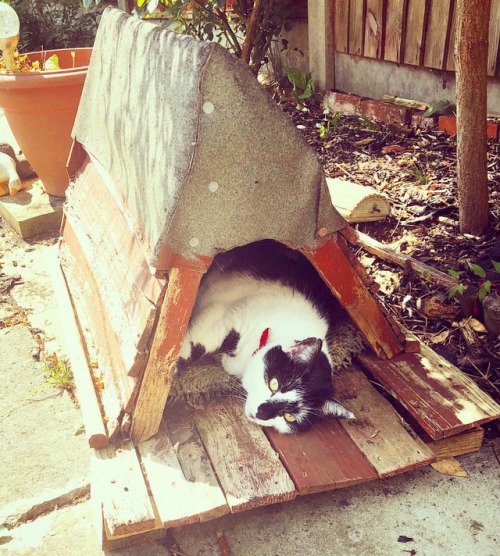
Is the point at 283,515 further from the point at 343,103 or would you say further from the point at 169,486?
the point at 343,103

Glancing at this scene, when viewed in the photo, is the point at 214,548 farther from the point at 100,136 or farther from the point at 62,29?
the point at 62,29

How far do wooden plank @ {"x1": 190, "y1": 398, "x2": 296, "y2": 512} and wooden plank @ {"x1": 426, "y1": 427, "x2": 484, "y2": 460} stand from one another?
56 centimetres

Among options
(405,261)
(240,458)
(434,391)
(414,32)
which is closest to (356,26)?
(414,32)

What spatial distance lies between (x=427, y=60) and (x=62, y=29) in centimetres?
505

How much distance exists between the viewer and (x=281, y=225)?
6.17ft

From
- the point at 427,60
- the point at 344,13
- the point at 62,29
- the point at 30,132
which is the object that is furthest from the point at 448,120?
the point at 62,29

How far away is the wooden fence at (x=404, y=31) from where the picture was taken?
3.92m

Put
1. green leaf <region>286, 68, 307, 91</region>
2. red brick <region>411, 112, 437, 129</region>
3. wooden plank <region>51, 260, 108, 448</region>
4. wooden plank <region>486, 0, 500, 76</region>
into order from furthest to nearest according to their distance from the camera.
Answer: green leaf <region>286, 68, 307, 91</region> < red brick <region>411, 112, 437, 129</region> < wooden plank <region>486, 0, 500, 76</region> < wooden plank <region>51, 260, 108, 448</region>

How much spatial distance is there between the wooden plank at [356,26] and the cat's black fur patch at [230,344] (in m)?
3.23

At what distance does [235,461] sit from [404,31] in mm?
3515

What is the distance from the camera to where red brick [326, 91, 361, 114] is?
4785 mm

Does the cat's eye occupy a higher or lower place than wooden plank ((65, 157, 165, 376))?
lower

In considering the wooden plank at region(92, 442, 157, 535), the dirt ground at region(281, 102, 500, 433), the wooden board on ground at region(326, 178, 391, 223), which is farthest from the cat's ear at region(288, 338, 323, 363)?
the wooden board on ground at region(326, 178, 391, 223)

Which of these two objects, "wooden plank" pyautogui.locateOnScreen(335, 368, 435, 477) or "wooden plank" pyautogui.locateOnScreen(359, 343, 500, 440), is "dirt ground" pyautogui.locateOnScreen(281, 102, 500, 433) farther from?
"wooden plank" pyautogui.locateOnScreen(335, 368, 435, 477)
